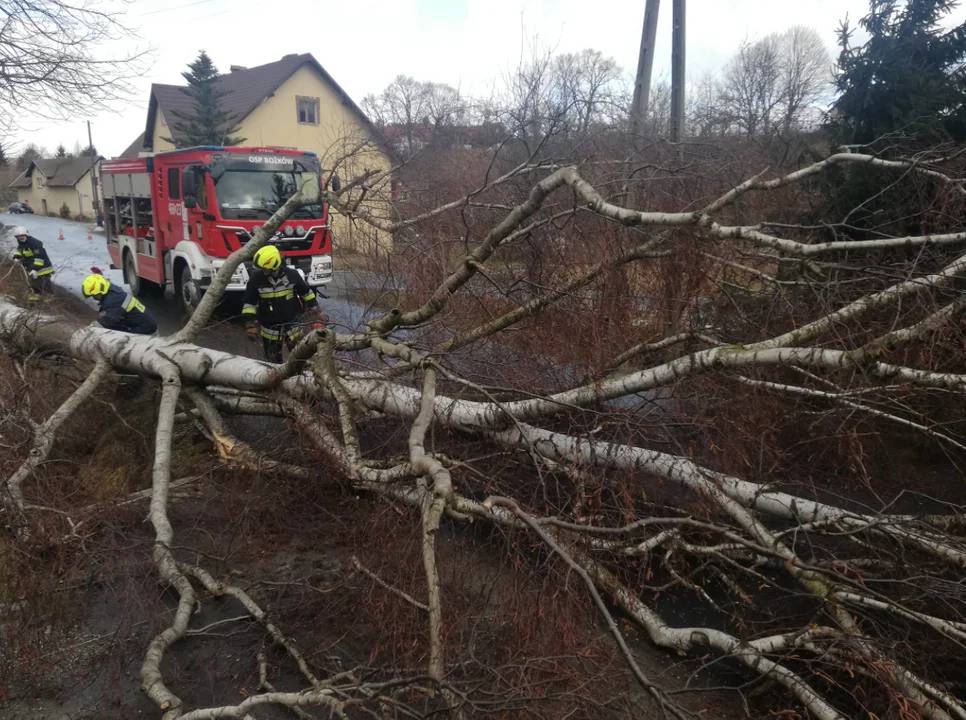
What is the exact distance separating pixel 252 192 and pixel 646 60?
18.1 feet

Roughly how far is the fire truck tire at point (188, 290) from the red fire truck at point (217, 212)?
15 mm

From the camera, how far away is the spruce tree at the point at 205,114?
72.8 feet

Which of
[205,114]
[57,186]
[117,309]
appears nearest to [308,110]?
[205,114]

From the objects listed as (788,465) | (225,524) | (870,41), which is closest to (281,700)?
(225,524)

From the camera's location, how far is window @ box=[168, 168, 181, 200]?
9.59m

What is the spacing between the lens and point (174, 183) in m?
9.71

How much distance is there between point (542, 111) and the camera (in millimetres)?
9078

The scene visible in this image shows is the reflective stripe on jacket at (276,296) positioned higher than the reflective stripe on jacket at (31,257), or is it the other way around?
the reflective stripe on jacket at (31,257)

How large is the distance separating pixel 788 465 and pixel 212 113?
2288 cm

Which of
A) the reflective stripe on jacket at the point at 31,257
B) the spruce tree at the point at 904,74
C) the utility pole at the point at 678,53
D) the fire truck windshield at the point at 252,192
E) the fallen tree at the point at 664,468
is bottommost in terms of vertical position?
the fallen tree at the point at 664,468

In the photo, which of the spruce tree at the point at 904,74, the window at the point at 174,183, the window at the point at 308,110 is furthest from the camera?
the window at the point at 308,110

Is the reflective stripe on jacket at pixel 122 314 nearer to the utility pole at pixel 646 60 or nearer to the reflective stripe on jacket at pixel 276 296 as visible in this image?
the reflective stripe on jacket at pixel 276 296

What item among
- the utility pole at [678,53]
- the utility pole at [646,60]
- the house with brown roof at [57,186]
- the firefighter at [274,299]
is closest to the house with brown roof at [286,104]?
the utility pole at [646,60]

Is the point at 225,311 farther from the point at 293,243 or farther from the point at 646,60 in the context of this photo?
the point at 646,60
